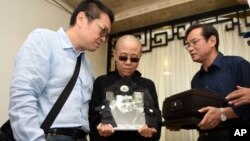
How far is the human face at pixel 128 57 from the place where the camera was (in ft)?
5.14

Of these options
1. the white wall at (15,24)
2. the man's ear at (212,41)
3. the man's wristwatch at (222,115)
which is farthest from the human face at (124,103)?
the white wall at (15,24)

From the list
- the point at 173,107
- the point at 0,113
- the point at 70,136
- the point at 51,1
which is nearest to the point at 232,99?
the point at 173,107

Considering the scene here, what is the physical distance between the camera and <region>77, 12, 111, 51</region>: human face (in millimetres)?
1278

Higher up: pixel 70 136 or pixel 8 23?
pixel 8 23

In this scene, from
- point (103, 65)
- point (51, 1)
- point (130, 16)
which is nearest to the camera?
point (51, 1)

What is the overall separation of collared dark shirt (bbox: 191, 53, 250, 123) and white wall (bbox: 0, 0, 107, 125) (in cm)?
146

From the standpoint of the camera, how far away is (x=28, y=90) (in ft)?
3.16

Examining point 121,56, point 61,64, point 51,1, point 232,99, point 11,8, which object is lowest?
point 232,99

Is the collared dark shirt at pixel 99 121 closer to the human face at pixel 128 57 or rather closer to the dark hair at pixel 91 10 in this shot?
the human face at pixel 128 57

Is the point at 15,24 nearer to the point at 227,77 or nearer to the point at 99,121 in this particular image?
the point at 99,121

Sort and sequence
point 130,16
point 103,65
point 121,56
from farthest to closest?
1. point 103,65
2. point 130,16
3. point 121,56

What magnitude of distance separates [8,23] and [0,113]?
72cm

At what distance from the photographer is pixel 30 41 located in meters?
1.08

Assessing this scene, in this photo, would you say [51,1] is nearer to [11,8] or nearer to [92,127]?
[11,8]
